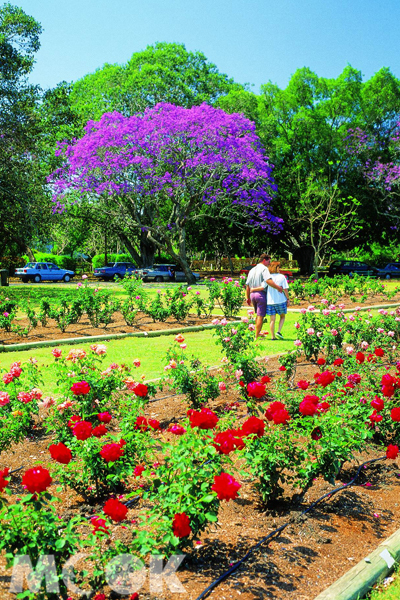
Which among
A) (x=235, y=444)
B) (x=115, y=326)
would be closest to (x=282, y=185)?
(x=115, y=326)

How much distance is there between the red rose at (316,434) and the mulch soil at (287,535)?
0.47 meters

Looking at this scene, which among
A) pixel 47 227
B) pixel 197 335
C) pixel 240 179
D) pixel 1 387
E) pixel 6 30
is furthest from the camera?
pixel 240 179

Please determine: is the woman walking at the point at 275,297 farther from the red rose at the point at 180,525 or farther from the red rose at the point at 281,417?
the red rose at the point at 180,525

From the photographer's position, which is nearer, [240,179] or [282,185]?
[240,179]

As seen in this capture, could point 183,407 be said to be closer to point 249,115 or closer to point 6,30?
point 6,30

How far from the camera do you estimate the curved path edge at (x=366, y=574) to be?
8.46 feet

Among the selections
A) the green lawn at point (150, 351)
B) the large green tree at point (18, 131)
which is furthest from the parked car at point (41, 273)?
the green lawn at point (150, 351)

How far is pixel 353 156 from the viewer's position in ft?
110

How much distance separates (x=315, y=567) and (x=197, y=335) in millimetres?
7957

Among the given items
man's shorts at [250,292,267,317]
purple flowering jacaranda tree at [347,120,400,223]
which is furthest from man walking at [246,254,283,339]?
purple flowering jacaranda tree at [347,120,400,223]

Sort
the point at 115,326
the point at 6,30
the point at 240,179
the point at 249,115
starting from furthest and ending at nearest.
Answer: the point at 249,115 → the point at 240,179 → the point at 6,30 → the point at 115,326

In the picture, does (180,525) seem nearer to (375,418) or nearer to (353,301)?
(375,418)

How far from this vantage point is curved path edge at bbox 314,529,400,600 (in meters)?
2.58

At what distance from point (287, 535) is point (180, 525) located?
1.00 m
